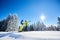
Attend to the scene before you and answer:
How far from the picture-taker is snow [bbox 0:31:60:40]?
1601mm

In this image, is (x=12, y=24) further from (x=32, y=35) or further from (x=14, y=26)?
(x=32, y=35)

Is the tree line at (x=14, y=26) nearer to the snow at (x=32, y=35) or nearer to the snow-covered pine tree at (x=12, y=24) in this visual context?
the snow-covered pine tree at (x=12, y=24)

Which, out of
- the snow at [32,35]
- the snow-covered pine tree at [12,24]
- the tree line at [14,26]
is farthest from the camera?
Result: the snow-covered pine tree at [12,24]

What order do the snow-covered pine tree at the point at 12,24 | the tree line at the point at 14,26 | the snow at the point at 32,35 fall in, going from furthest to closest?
the snow-covered pine tree at the point at 12,24, the tree line at the point at 14,26, the snow at the point at 32,35

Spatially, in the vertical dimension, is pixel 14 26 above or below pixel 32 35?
above

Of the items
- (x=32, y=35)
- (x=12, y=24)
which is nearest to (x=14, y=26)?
(x=12, y=24)

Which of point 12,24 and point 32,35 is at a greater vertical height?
point 12,24

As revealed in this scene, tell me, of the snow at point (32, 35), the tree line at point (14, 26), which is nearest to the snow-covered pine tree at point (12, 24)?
the tree line at point (14, 26)

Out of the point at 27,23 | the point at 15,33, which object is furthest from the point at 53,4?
the point at 15,33

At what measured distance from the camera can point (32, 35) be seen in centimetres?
174

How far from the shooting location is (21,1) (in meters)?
1.96

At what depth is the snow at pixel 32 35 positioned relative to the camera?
160cm

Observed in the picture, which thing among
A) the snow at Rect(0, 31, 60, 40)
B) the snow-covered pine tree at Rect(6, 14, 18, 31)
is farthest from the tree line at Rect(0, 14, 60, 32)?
the snow at Rect(0, 31, 60, 40)

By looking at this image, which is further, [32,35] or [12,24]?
[12,24]
